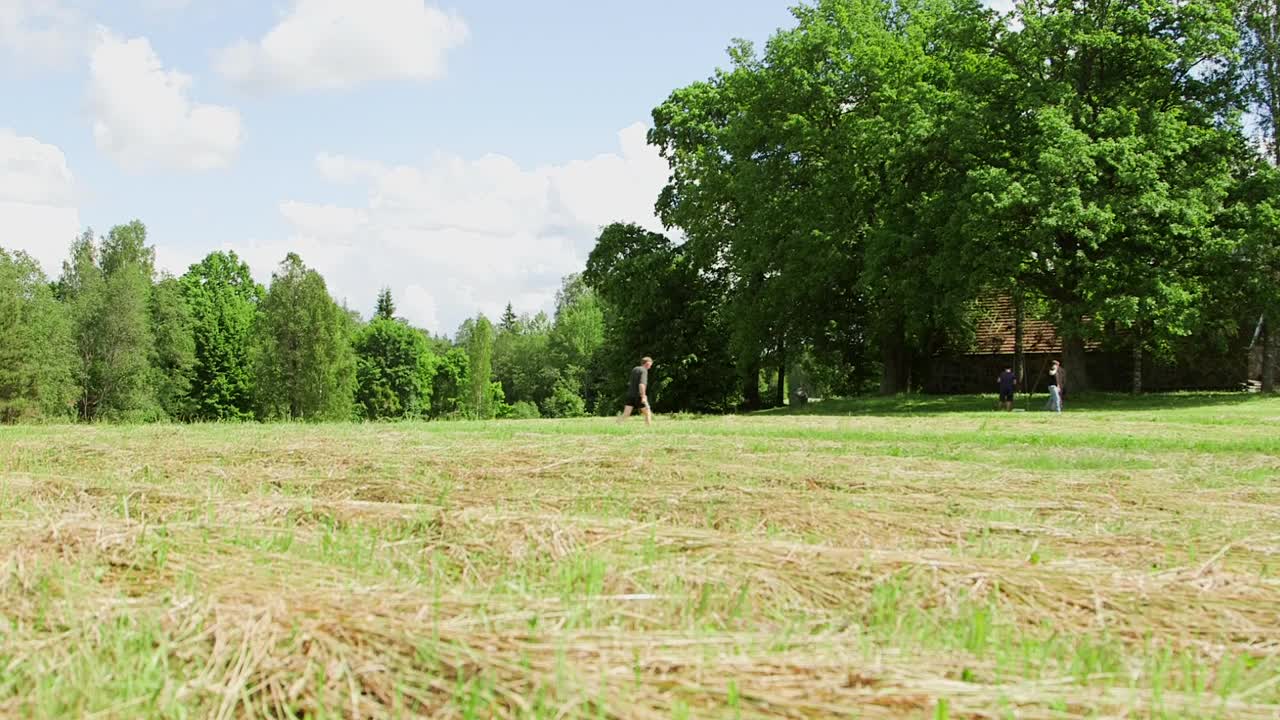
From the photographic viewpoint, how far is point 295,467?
9.21 metres

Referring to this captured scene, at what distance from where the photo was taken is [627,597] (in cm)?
403

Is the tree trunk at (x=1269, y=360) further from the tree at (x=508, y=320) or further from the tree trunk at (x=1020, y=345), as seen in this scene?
the tree at (x=508, y=320)

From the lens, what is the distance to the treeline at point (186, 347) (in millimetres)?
51625

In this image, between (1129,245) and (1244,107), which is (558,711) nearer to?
(1129,245)

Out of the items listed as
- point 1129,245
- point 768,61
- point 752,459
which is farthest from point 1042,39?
point 752,459

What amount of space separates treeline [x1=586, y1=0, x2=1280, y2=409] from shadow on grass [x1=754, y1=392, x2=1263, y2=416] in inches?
76.6

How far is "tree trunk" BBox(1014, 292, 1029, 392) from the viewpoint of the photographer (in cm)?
4100

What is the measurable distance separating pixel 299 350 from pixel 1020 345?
42174 millimetres

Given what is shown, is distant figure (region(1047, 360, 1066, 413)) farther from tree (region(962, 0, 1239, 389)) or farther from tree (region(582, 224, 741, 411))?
tree (region(582, 224, 741, 411))

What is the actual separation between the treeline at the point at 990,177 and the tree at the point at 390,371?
4251cm

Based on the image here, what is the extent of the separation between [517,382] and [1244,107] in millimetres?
84655

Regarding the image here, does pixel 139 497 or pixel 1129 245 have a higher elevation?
pixel 1129 245

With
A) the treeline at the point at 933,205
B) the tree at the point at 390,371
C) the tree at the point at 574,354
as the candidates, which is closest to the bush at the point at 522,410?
the tree at the point at 574,354

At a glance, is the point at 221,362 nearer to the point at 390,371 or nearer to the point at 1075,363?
the point at 390,371
